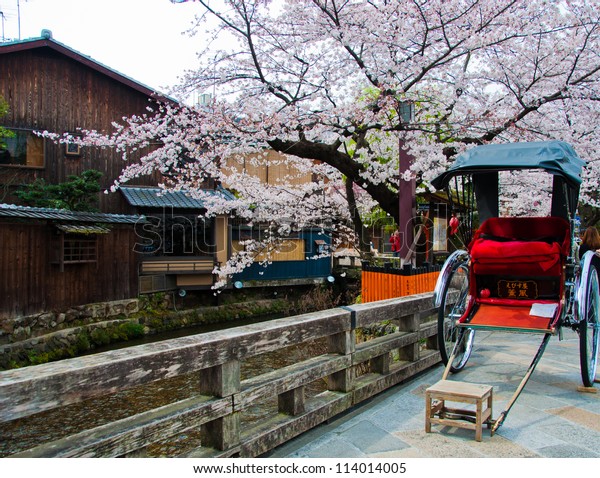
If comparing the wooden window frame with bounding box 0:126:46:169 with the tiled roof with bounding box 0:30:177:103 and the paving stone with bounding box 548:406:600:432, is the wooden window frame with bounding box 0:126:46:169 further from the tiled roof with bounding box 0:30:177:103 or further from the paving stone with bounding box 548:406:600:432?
the paving stone with bounding box 548:406:600:432

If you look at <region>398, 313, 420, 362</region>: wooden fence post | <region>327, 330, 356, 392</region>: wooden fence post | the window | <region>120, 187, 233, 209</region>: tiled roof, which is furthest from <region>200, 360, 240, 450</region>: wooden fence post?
the window

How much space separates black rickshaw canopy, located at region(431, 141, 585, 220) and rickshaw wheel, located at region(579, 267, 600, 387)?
84 cm

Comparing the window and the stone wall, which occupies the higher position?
the window

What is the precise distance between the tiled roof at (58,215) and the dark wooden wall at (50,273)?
413 mm

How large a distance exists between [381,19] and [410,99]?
151cm

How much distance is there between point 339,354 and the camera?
468 centimetres

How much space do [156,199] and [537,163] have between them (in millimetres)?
16180

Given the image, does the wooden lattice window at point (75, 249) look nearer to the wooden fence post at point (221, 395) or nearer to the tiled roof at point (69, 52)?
the tiled roof at point (69, 52)

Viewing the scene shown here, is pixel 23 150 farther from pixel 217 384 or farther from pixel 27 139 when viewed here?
pixel 217 384

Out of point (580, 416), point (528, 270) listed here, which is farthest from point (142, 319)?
point (580, 416)

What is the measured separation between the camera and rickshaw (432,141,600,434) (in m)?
4.93

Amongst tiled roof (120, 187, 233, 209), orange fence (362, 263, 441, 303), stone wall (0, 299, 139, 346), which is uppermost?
tiled roof (120, 187, 233, 209)

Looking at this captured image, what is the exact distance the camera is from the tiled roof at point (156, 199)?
1862 centimetres

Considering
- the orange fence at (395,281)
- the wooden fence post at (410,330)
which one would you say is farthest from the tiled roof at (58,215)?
the wooden fence post at (410,330)
